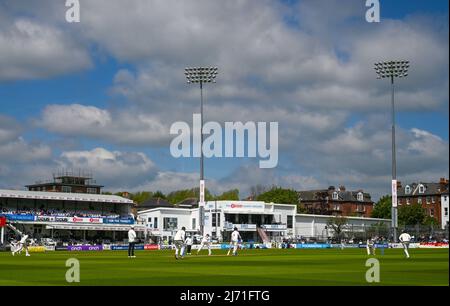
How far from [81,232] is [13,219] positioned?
11990 millimetres

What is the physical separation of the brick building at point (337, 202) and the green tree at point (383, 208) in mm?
13001

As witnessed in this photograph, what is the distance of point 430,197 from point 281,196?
37.4 metres

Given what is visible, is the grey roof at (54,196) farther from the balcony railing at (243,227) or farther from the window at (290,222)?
the window at (290,222)

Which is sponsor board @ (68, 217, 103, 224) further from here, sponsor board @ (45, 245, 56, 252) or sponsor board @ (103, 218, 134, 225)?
sponsor board @ (45, 245, 56, 252)

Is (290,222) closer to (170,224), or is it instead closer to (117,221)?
(170,224)

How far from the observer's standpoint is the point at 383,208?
166m

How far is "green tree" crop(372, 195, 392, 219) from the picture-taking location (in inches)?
6506

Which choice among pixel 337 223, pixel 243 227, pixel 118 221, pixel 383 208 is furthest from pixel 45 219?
pixel 383 208

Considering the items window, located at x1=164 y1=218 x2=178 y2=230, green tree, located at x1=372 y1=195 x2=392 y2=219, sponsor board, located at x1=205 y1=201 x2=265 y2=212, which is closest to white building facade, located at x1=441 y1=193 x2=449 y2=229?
green tree, located at x1=372 y1=195 x2=392 y2=219

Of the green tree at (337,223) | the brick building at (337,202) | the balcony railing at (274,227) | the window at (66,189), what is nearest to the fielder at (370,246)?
the balcony railing at (274,227)

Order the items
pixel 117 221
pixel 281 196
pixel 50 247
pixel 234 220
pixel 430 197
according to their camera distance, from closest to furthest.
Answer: pixel 50 247 → pixel 117 221 → pixel 234 220 → pixel 281 196 → pixel 430 197

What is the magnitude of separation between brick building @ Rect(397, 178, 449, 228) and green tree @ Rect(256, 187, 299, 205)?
31.4 m
